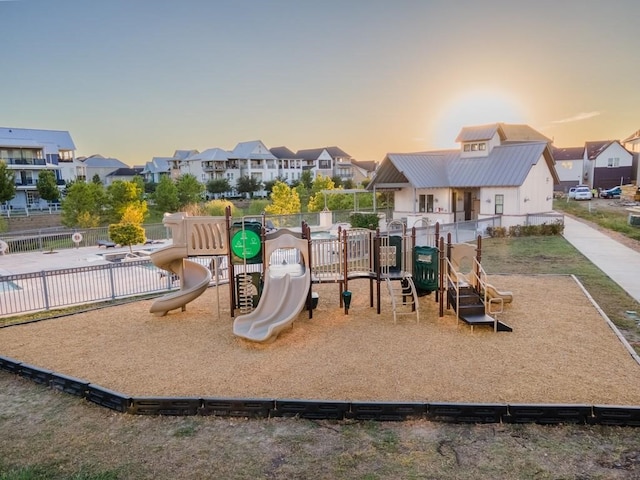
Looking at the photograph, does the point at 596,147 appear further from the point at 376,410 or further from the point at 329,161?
the point at 376,410

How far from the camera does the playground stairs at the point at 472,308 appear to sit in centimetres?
950

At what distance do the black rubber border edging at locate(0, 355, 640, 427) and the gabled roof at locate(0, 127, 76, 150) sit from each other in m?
60.6

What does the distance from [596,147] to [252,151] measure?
2121 inches

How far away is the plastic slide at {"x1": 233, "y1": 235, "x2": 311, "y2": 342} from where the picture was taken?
9.17 meters

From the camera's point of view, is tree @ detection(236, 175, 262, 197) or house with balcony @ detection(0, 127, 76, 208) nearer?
house with balcony @ detection(0, 127, 76, 208)

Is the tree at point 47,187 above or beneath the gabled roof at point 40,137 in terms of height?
beneath

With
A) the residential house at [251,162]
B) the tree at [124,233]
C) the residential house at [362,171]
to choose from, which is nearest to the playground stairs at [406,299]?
the tree at [124,233]

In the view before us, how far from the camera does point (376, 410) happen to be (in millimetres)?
6164

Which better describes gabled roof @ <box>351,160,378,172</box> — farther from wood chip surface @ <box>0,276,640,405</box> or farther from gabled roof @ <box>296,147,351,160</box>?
wood chip surface @ <box>0,276,640,405</box>

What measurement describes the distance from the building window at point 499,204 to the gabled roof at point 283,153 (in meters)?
58.1

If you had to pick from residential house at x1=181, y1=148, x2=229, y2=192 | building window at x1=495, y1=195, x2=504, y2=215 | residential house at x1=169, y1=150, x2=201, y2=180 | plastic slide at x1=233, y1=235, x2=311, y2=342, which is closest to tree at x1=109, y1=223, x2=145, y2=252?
plastic slide at x1=233, y1=235, x2=311, y2=342

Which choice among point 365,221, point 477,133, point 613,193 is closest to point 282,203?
point 365,221

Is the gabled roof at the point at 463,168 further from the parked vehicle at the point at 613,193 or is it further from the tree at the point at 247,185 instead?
the tree at the point at 247,185

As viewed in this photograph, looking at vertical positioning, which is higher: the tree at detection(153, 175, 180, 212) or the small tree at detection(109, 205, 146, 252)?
the tree at detection(153, 175, 180, 212)
